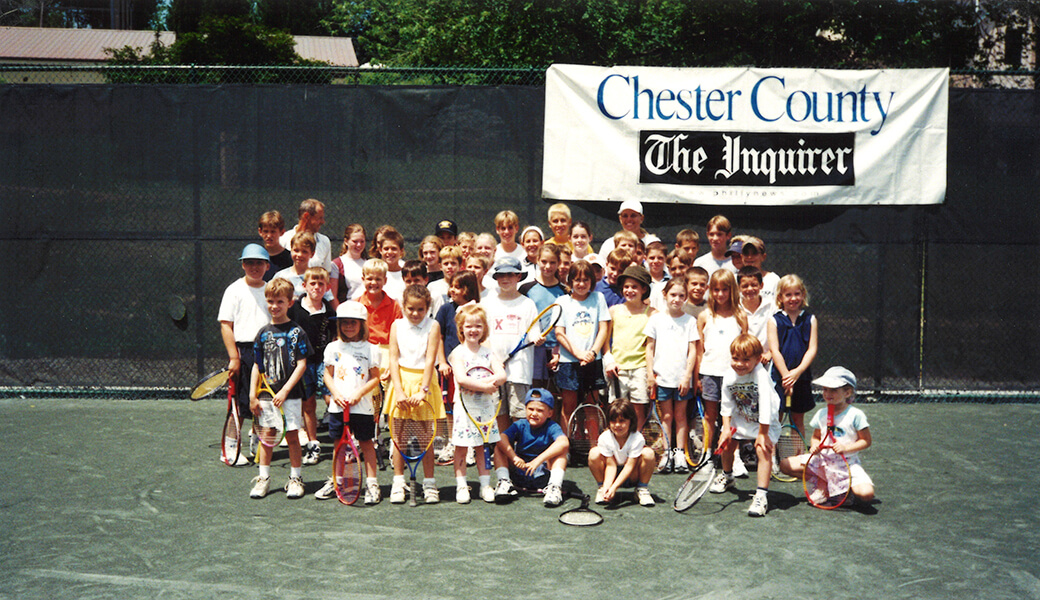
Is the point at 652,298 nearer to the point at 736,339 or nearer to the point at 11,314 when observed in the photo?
the point at 736,339

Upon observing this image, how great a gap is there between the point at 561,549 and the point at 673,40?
17.6 meters

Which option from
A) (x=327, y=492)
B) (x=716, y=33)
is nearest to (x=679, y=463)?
(x=327, y=492)

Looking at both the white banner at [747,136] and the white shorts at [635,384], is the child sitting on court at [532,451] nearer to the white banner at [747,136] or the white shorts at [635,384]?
the white shorts at [635,384]

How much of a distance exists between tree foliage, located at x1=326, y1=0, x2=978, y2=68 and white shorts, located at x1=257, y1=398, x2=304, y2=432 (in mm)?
16089

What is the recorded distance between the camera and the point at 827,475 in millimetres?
5520

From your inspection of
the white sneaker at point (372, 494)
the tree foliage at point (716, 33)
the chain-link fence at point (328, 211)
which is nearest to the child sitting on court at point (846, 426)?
the white sneaker at point (372, 494)

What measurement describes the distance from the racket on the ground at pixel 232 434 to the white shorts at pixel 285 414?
1.56 feet

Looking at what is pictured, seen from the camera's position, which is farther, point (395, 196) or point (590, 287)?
point (395, 196)

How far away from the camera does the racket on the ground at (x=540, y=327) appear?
5992 millimetres

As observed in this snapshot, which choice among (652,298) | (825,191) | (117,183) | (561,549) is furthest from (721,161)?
(117,183)

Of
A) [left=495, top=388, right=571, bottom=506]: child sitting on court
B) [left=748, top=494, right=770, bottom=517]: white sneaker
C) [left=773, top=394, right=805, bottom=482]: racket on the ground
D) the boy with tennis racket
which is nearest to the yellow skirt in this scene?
[left=495, top=388, right=571, bottom=506]: child sitting on court

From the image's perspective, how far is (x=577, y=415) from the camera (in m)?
6.05

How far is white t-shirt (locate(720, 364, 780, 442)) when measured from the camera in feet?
18.2

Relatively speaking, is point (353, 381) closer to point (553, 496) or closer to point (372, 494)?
point (372, 494)
